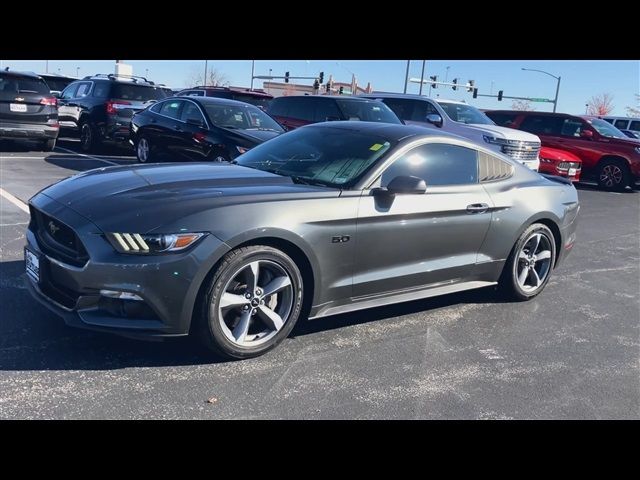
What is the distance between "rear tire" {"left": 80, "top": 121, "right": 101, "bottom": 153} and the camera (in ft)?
45.4

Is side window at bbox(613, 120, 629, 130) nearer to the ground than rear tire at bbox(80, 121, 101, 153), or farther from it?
Result: farther from it

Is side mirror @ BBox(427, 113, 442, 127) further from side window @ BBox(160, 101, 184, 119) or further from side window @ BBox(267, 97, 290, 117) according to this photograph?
side window @ BBox(160, 101, 184, 119)

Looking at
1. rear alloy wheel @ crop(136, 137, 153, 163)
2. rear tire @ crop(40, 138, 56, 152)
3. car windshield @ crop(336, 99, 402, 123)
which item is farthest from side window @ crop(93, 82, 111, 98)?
car windshield @ crop(336, 99, 402, 123)

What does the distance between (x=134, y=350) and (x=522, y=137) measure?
1177cm

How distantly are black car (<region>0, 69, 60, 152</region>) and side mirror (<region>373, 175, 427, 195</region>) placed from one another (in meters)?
11.0

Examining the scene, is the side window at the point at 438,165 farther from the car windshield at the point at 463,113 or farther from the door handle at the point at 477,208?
the car windshield at the point at 463,113

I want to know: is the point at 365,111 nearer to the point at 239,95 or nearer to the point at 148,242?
the point at 239,95

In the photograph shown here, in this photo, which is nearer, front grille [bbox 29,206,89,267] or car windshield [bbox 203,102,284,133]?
front grille [bbox 29,206,89,267]

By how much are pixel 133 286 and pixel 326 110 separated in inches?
383

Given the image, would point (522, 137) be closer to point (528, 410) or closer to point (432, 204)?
point (432, 204)

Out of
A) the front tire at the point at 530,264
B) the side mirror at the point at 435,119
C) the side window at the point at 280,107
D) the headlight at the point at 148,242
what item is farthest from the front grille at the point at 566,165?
the headlight at the point at 148,242

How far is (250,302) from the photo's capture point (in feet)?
12.9

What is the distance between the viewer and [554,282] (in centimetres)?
652
